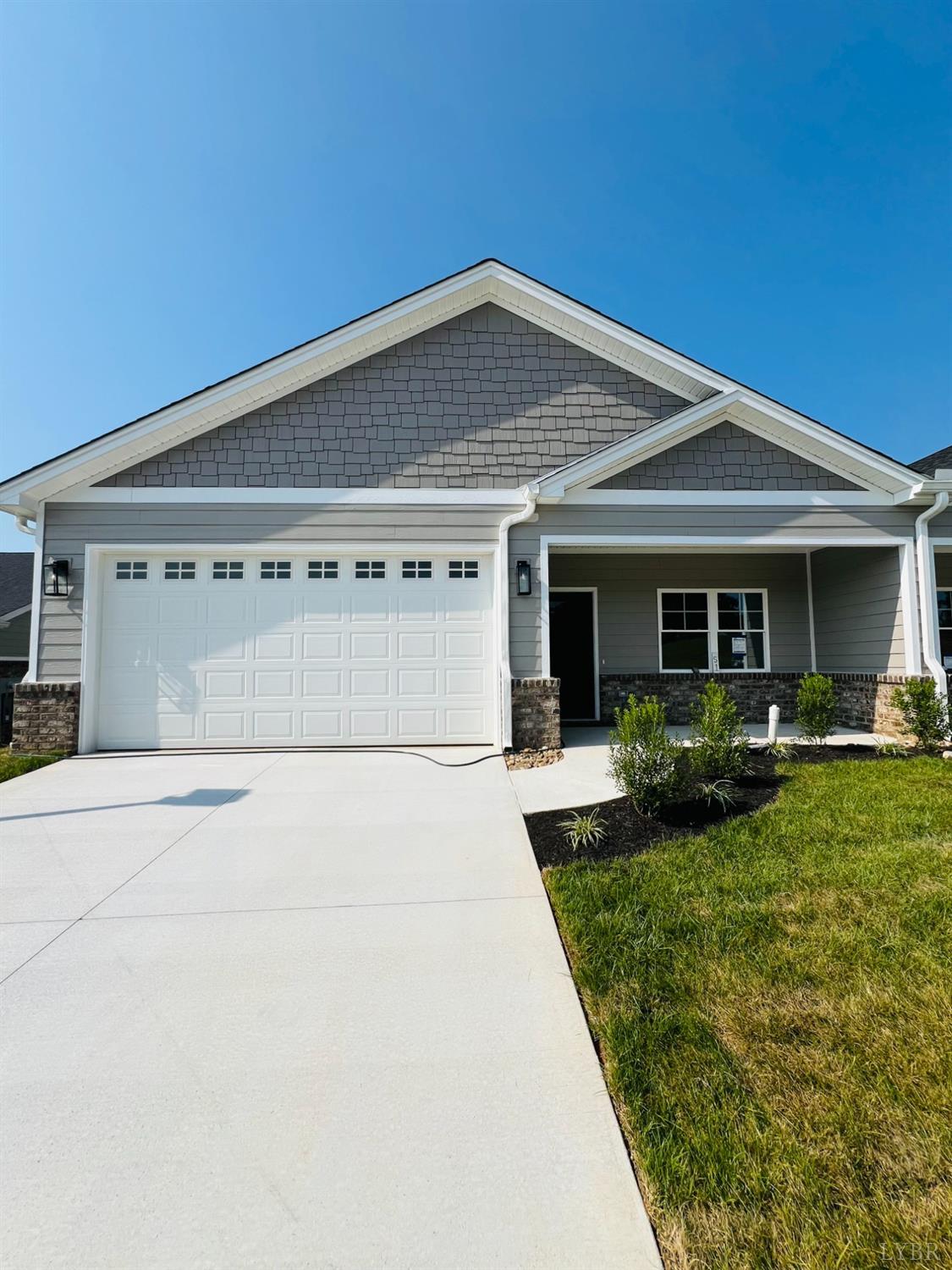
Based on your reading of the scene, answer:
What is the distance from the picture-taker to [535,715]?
25.5ft

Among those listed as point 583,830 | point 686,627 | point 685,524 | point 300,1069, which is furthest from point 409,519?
point 300,1069

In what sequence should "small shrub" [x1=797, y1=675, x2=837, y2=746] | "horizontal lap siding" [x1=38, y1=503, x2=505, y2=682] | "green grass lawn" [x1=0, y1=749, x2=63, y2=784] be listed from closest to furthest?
1. "green grass lawn" [x1=0, y1=749, x2=63, y2=784]
2. "small shrub" [x1=797, y1=675, x2=837, y2=746]
3. "horizontal lap siding" [x1=38, y1=503, x2=505, y2=682]

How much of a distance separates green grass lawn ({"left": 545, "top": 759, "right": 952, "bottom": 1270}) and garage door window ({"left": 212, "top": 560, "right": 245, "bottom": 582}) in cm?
628

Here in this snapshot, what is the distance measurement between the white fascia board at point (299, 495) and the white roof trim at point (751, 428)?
99 cm

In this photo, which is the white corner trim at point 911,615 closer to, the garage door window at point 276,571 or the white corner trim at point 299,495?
the white corner trim at point 299,495

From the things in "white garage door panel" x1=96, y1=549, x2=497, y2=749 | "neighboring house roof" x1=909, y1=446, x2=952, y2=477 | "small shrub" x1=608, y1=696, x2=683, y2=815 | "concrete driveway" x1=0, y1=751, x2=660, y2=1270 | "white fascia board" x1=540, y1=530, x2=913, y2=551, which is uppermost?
"neighboring house roof" x1=909, y1=446, x2=952, y2=477

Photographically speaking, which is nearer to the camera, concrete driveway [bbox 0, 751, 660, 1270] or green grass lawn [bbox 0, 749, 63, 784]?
concrete driveway [bbox 0, 751, 660, 1270]

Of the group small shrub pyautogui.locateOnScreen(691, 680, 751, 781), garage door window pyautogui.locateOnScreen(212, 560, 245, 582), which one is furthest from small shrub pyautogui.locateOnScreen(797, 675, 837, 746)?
garage door window pyautogui.locateOnScreen(212, 560, 245, 582)

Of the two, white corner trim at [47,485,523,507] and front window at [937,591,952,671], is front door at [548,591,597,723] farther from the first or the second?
front window at [937,591,952,671]

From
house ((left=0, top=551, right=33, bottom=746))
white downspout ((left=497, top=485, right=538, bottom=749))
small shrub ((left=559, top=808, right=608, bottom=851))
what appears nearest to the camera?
small shrub ((left=559, top=808, right=608, bottom=851))

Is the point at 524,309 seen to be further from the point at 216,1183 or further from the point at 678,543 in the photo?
the point at 216,1183

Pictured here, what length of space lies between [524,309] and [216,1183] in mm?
9746

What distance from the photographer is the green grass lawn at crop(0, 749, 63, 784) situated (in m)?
6.75

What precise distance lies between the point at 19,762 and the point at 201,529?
3618 mm
